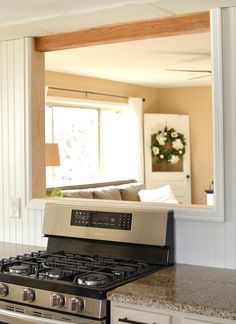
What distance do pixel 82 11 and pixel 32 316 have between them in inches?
56.3

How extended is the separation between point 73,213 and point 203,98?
6070 millimetres

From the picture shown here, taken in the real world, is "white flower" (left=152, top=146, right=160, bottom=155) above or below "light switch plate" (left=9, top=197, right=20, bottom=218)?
above

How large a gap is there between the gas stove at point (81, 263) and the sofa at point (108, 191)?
2.79m

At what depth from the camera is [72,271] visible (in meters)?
2.33

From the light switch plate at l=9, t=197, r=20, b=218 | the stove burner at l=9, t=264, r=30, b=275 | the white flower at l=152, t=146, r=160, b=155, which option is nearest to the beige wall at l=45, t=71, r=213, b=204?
the white flower at l=152, t=146, r=160, b=155

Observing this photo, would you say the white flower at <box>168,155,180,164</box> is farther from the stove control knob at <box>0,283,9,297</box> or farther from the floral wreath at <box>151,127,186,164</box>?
the stove control knob at <box>0,283,9,297</box>

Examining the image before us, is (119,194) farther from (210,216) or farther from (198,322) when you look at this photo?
(198,322)

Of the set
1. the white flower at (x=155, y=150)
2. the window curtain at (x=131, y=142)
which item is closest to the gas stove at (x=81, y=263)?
the window curtain at (x=131, y=142)

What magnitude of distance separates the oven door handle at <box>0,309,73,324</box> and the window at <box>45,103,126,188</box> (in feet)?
13.0

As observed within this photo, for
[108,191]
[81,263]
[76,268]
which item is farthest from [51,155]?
[76,268]

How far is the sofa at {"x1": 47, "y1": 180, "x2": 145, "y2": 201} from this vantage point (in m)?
5.90

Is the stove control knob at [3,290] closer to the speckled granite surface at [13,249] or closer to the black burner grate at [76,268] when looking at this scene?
the black burner grate at [76,268]

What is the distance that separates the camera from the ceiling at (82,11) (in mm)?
2338

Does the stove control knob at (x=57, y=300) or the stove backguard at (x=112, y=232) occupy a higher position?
the stove backguard at (x=112, y=232)
